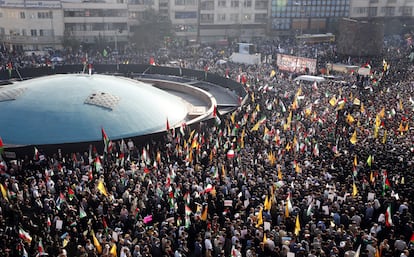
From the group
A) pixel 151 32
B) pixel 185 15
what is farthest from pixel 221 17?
pixel 151 32

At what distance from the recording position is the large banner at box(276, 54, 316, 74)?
40.7 metres

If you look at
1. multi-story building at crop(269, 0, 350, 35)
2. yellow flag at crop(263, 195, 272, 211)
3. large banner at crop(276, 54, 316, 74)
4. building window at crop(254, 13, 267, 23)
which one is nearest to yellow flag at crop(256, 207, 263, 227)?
yellow flag at crop(263, 195, 272, 211)

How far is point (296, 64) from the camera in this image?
42.1m

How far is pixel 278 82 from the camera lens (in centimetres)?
3897

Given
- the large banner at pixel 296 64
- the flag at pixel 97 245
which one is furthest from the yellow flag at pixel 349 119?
the flag at pixel 97 245

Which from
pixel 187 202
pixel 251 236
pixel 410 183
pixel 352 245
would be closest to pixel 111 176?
pixel 187 202

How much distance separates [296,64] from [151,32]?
2689cm

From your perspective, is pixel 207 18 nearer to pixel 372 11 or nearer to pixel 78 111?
pixel 372 11

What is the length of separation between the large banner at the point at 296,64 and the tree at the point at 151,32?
79.8 feet

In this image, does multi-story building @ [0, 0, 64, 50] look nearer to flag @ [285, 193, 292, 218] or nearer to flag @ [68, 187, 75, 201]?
flag @ [68, 187, 75, 201]

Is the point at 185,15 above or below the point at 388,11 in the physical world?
below

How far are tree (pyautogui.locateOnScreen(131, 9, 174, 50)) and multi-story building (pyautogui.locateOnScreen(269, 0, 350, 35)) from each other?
21085mm

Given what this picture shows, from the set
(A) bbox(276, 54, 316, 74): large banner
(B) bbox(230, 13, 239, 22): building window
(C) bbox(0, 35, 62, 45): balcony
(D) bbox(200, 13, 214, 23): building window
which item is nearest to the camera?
(A) bbox(276, 54, 316, 74): large banner

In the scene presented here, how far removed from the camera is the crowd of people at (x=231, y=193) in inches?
527
